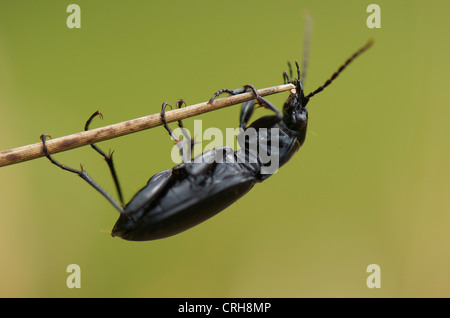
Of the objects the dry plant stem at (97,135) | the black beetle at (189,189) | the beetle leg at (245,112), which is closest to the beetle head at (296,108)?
the black beetle at (189,189)

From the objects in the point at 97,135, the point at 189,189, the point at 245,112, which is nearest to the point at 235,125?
the point at 245,112

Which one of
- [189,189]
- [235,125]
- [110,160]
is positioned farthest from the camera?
[235,125]

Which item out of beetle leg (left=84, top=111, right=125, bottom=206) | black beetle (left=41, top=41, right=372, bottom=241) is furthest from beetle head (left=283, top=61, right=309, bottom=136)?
beetle leg (left=84, top=111, right=125, bottom=206)

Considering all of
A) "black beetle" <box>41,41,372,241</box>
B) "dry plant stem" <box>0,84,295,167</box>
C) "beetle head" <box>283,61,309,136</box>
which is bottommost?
"black beetle" <box>41,41,372,241</box>

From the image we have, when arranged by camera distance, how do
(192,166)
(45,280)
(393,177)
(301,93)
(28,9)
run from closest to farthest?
(192,166) < (301,93) < (45,280) < (28,9) < (393,177)

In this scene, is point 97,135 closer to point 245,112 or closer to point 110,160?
point 110,160

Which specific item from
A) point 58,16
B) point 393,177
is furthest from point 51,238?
point 393,177

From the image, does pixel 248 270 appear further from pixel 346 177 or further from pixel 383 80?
pixel 383 80

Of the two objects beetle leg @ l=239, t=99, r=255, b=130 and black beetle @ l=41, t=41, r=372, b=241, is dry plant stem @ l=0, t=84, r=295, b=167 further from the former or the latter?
beetle leg @ l=239, t=99, r=255, b=130

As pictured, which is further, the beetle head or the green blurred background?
the green blurred background
